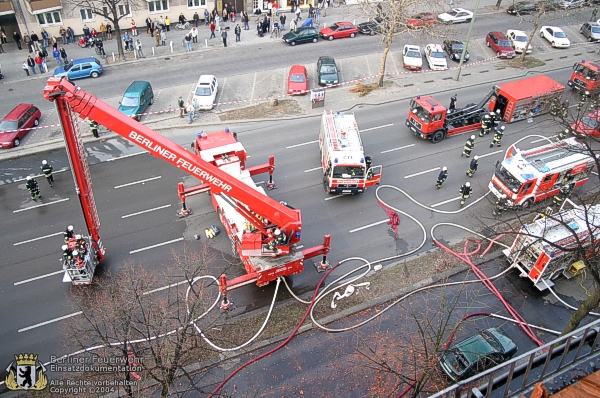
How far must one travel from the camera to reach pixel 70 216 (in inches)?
878

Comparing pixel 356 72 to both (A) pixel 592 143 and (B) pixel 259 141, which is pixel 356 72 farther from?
(A) pixel 592 143

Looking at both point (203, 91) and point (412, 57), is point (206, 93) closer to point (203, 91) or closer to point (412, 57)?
point (203, 91)

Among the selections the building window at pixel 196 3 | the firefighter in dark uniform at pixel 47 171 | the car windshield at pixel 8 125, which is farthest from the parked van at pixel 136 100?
the building window at pixel 196 3

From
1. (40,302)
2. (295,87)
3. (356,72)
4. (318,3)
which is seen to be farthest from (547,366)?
(318,3)

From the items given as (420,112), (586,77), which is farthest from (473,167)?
(586,77)

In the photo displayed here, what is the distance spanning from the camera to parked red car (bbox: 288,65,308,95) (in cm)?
3222

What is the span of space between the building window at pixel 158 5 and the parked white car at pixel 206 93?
14.7 meters

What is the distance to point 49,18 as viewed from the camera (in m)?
38.4

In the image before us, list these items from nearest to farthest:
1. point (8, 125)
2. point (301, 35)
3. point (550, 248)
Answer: point (550, 248)
point (8, 125)
point (301, 35)

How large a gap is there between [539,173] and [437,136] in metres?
7.14

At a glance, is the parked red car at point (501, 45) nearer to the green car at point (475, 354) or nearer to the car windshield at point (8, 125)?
the green car at point (475, 354)

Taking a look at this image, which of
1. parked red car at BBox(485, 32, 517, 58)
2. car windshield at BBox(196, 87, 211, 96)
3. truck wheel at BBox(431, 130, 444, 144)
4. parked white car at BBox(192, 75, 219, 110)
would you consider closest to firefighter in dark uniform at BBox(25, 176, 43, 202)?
parked white car at BBox(192, 75, 219, 110)

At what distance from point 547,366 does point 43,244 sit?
2007 cm

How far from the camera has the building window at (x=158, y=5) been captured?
4138 cm
